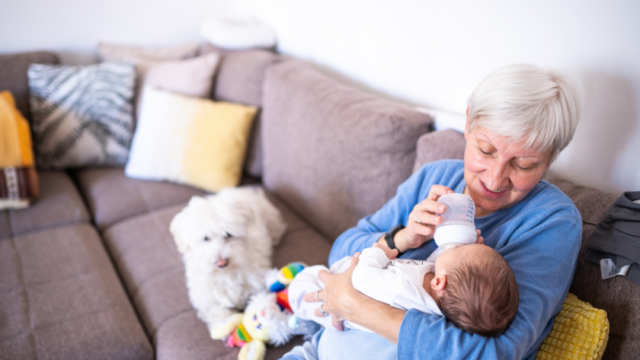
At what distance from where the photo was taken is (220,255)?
1.45 metres

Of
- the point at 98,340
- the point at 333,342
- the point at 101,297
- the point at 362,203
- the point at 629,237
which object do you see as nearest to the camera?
the point at 629,237

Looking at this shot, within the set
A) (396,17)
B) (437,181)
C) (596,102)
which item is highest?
(396,17)

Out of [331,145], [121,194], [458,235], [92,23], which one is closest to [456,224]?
[458,235]

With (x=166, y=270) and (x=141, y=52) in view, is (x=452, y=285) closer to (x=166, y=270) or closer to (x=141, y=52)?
(x=166, y=270)

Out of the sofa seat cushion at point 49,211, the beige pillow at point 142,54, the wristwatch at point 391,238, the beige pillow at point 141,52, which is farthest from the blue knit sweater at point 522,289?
the beige pillow at point 141,52

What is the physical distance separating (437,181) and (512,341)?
494 mm

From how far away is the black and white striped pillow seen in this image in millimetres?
2172

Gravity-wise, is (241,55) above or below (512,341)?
above

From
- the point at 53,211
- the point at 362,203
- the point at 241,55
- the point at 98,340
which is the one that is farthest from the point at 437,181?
the point at 53,211

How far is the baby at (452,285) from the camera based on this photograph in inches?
32.2

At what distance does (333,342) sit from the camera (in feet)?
3.62

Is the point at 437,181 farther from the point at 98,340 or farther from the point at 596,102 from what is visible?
the point at 98,340

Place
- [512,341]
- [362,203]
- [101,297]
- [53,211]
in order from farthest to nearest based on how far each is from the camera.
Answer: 1. [53,211]
2. [362,203]
3. [101,297]
4. [512,341]

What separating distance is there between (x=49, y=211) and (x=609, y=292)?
2217mm
